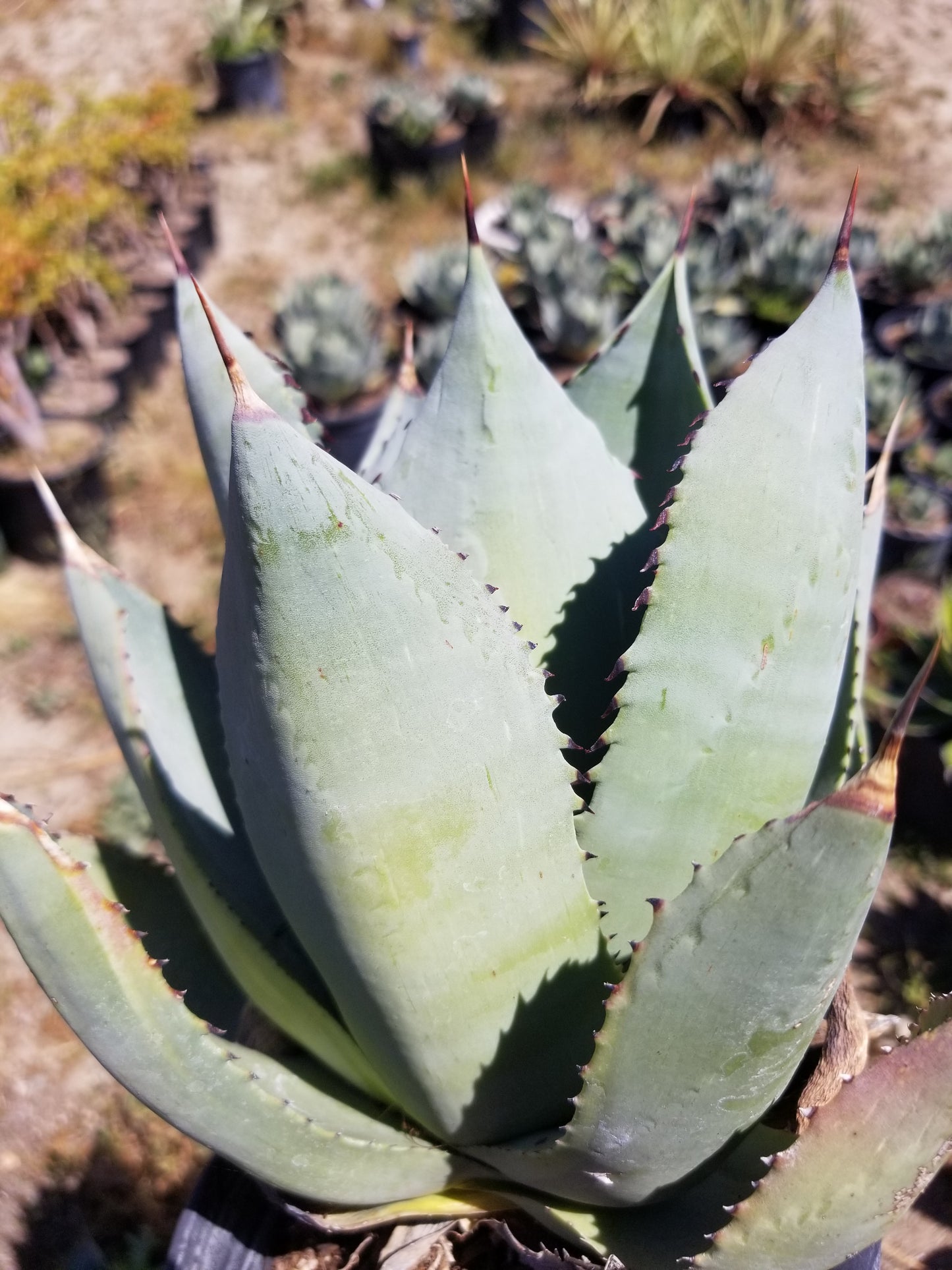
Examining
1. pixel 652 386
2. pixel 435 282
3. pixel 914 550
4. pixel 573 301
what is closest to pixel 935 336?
pixel 914 550

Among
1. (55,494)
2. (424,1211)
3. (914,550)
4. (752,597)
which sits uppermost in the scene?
(752,597)

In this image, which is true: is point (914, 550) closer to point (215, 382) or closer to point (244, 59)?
point (215, 382)

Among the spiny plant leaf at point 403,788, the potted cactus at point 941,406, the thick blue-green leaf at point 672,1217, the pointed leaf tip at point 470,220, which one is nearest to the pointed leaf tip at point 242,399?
the spiny plant leaf at point 403,788

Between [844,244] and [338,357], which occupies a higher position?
[844,244]

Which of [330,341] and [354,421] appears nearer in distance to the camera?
[330,341]

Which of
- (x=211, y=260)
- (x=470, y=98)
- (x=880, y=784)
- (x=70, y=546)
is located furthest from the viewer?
(x=470, y=98)

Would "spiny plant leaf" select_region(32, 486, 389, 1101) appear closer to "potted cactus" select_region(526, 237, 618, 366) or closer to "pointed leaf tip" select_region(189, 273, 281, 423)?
"pointed leaf tip" select_region(189, 273, 281, 423)

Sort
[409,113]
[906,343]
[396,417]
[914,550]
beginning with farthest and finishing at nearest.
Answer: [409,113]
[906,343]
[914,550]
[396,417]
